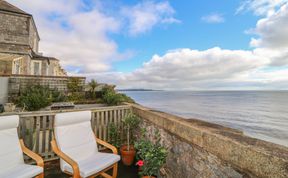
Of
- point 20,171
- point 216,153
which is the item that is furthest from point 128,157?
point 216,153

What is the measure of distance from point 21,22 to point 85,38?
18.8 feet

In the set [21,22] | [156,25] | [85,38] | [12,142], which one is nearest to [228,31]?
[156,25]

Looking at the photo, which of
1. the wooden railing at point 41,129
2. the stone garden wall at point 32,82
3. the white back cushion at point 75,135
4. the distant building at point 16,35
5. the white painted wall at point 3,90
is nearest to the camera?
the white back cushion at point 75,135

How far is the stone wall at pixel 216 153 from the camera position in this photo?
1050 mm

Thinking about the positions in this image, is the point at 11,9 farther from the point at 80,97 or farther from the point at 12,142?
the point at 12,142

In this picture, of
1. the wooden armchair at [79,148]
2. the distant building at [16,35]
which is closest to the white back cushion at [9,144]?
the wooden armchair at [79,148]

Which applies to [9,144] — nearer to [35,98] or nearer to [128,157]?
[128,157]

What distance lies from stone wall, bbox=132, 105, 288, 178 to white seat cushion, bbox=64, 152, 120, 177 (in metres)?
0.87

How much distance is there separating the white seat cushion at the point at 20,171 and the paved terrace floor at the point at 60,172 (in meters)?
0.80

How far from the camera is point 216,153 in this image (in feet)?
4.75

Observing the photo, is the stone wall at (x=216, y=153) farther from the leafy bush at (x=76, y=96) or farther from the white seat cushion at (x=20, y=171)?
the leafy bush at (x=76, y=96)

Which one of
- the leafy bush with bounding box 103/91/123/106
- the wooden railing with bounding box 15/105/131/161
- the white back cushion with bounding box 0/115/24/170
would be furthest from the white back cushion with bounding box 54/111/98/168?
the leafy bush with bounding box 103/91/123/106

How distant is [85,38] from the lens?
39.6 feet

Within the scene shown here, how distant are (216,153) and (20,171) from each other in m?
2.38
